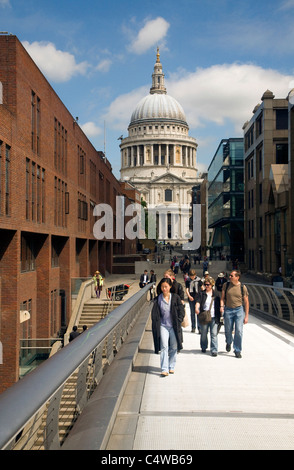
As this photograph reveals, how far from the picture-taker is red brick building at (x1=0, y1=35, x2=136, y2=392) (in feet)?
62.2

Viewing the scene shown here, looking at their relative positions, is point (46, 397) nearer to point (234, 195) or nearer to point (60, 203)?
point (60, 203)

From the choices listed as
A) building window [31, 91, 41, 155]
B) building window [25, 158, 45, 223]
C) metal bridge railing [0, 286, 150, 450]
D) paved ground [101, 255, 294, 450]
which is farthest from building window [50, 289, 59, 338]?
metal bridge railing [0, 286, 150, 450]

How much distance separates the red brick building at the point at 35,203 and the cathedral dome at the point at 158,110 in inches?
6057

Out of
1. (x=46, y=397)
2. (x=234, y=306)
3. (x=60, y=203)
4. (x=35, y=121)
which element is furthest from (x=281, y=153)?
(x=46, y=397)

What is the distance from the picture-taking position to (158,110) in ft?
620

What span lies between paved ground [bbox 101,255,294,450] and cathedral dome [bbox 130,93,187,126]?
7145 inches

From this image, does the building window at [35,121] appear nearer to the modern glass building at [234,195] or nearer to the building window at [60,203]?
the building window at [60,203]

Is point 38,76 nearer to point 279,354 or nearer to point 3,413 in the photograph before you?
point 279,354

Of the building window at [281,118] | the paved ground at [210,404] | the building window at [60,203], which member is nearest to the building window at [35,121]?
the building window at [60,203]

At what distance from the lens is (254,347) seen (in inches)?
441

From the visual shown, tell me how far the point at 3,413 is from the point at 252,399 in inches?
181

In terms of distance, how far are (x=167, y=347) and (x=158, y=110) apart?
187m

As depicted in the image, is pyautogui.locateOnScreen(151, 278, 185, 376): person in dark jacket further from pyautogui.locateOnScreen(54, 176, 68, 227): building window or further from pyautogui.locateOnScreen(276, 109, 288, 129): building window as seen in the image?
pyautogui.locateOnScreen(276, 109, 288, 129): building window
